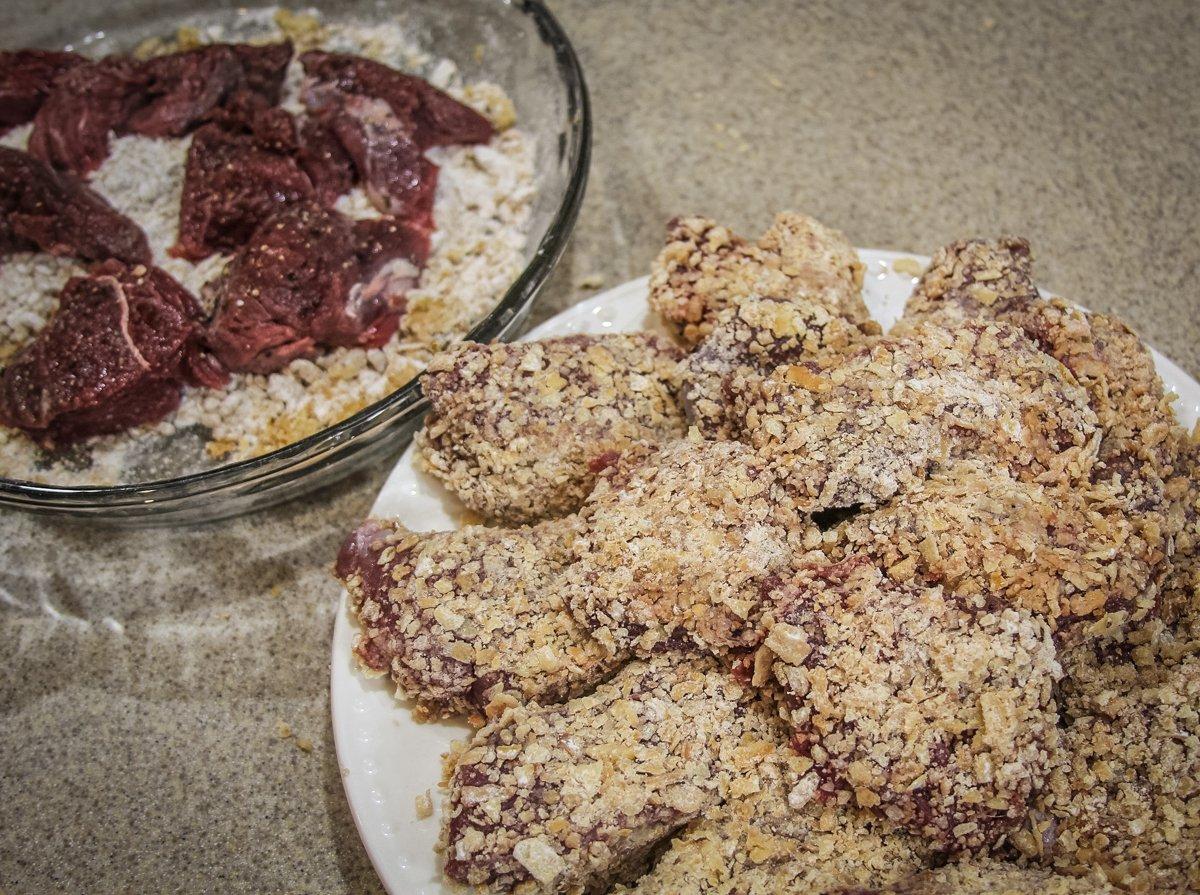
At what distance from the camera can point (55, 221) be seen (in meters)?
2.04

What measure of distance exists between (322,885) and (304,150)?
1478 mm

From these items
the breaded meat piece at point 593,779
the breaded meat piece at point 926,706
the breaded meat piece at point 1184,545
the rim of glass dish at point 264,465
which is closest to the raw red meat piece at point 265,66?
the rim of glass dish at point 264,465

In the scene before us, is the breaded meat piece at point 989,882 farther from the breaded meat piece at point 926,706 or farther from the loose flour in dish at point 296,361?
the loose flour in dish at point 296,361

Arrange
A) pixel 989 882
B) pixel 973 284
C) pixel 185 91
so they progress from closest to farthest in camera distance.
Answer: pixel 989 882 < pixel 973 284 < pixel 185 91

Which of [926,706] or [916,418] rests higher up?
[916,418]

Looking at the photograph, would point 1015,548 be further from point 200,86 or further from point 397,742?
point 200,86

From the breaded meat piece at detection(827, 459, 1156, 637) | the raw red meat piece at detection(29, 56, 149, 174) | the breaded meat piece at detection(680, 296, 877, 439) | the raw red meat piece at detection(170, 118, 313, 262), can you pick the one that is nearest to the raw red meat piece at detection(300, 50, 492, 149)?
the raw red meat piece at detection(170, 118, 313, 262)

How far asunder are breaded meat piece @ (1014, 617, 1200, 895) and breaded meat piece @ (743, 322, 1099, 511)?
282 mm

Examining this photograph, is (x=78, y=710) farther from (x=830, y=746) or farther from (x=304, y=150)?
(x=830, y=746)

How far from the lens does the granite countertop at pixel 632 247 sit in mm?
1698

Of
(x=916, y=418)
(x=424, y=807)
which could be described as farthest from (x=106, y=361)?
(x=916, y=418)

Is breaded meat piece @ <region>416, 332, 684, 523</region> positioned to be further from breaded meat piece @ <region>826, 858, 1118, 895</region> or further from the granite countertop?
breaded meat piece @ <region>826, 858, 1118, 895</region>

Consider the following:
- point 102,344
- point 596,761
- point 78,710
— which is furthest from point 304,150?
point 596,761

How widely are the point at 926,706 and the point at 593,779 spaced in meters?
0.41
